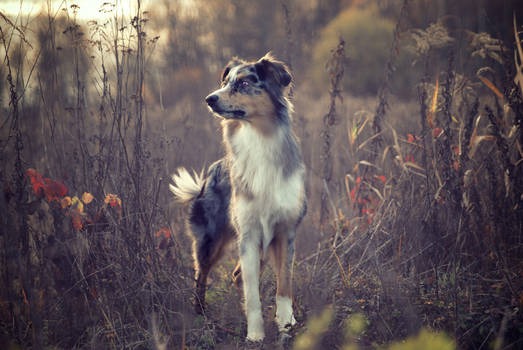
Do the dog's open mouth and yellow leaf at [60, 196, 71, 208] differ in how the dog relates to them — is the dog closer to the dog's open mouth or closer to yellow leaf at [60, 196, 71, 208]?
the dog's open mouth

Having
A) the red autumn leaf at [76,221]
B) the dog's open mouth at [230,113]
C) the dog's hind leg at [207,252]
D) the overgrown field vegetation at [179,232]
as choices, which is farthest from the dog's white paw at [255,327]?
the dog's open mouth at [230,113]

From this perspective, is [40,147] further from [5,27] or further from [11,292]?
[11,292]

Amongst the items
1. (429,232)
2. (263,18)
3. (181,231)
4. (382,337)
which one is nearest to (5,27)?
(181,231)

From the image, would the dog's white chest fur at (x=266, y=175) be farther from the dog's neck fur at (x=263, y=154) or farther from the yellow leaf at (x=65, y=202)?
the yellow leaf at (x=65, y=202)

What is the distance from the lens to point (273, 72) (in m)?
3.41

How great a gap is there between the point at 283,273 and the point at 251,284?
11.3 inches

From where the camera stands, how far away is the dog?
3197 millimetres

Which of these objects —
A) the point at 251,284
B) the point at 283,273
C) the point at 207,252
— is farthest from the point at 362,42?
the point at 251,284

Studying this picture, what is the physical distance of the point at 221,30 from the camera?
32.4 ft

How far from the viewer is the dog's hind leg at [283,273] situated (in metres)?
3.16

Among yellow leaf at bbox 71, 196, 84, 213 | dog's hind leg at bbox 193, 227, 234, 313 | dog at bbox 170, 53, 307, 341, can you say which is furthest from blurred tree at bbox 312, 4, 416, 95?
yellow leaf at bbox 71, 196, 84, 213

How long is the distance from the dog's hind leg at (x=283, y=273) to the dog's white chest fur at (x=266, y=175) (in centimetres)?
21

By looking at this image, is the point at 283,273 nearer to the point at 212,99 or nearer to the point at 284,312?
the point at 284,312

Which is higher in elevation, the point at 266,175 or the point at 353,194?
the point at 266,175
